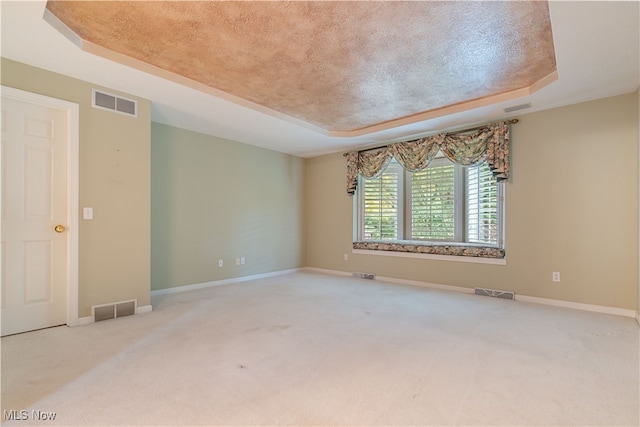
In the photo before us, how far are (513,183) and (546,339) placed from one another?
2194mm

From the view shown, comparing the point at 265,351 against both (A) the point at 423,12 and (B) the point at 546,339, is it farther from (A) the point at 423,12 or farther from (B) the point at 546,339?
(A) the point at 423,12

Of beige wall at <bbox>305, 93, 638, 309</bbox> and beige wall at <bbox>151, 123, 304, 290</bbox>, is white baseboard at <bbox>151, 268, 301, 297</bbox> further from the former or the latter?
beige wall at <bbox>305, 93, 638, 309</bbox>

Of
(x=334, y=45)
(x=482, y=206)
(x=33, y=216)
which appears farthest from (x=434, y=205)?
(x=33, y=216)

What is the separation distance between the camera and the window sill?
4.39 metres

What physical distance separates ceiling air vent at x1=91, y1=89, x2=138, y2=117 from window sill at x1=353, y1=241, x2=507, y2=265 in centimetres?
401

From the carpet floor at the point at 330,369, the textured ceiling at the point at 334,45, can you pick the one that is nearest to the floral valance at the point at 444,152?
the textured ceiling at the point at 334,45

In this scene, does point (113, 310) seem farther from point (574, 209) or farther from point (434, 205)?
point (574, 209)

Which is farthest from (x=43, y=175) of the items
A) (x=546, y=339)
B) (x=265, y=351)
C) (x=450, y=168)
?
(x=450, y=168)

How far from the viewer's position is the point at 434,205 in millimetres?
5258

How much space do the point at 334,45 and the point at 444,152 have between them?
9.11ft

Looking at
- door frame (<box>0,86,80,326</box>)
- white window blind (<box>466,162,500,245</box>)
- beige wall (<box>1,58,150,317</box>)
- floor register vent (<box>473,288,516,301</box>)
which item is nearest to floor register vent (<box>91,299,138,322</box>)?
beige wall (<box>1,58,150,317</box>)

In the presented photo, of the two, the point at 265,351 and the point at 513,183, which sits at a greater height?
the point at 513,183

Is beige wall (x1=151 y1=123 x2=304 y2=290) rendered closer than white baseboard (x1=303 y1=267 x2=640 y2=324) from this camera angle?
No

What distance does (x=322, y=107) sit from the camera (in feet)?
13.3
